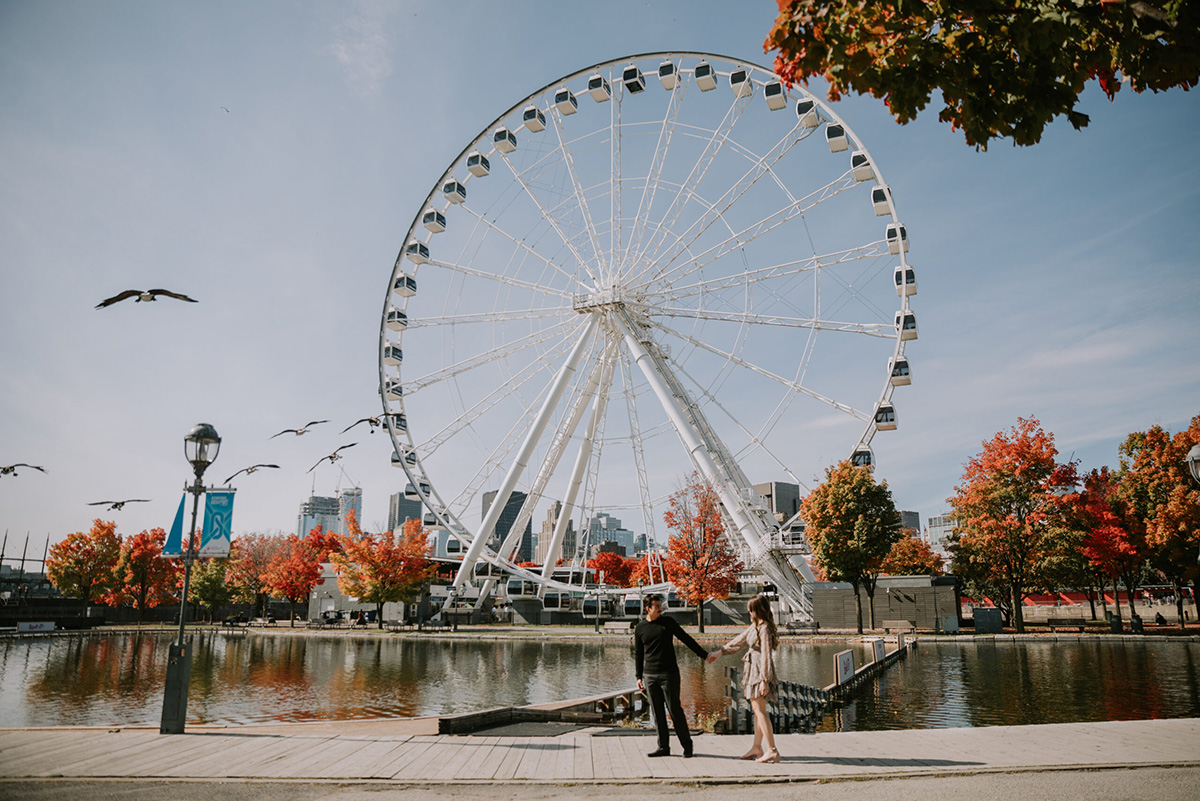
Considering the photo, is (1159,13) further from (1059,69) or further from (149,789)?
(149,789)

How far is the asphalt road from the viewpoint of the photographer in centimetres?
A: 648

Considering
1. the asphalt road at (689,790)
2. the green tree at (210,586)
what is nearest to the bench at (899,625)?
the asphalt road at (689,790)

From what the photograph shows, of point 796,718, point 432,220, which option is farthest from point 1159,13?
point 432,220

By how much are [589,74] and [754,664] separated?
30927 mm

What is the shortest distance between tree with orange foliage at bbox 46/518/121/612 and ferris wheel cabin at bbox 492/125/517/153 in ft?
161

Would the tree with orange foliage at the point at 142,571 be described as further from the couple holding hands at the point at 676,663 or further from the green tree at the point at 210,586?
the couple holding hands at the point at 676,663

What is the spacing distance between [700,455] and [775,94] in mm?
14691

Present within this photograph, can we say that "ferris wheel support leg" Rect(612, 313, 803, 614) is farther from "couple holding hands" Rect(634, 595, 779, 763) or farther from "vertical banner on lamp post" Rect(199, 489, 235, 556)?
"couple holding hands" Rect(634, 595, 779, 763)

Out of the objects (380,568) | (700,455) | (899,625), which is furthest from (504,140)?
(899,625)

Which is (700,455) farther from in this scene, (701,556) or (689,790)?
(689,790)

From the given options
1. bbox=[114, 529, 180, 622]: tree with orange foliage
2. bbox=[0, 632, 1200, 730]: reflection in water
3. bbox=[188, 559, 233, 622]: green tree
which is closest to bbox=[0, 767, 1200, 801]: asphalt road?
bbox=[0, 632, 1200, 730]: reflection in water

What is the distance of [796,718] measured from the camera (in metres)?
11.3

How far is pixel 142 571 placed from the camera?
64375mm

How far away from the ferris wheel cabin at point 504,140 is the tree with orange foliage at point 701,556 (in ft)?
69.1
